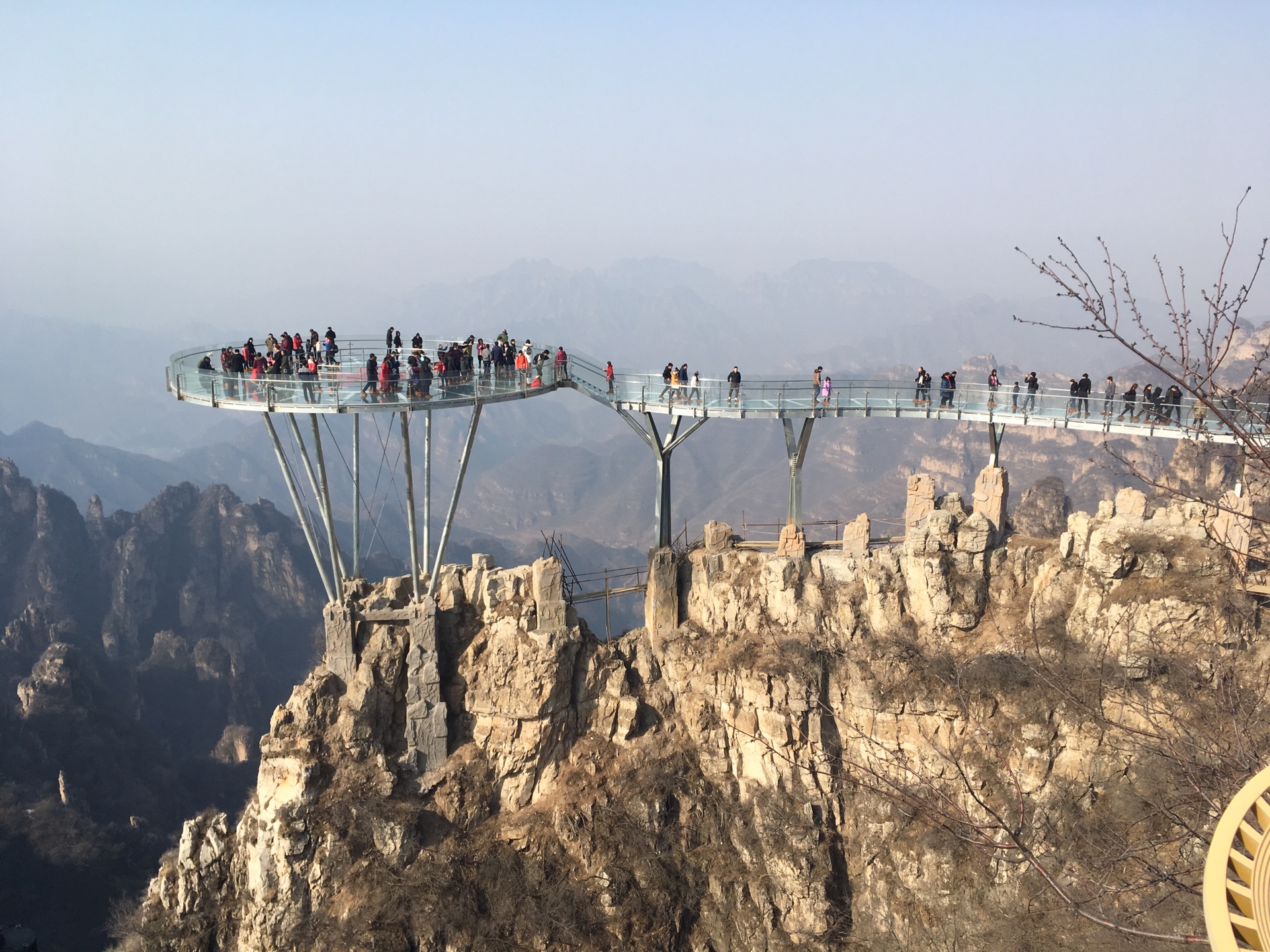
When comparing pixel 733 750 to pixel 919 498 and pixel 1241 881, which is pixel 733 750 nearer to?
pixel 919 498

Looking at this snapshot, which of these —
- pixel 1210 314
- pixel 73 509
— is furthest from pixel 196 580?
pixel 1210 314

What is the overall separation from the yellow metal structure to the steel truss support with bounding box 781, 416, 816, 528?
18.0 m

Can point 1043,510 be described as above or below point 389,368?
below

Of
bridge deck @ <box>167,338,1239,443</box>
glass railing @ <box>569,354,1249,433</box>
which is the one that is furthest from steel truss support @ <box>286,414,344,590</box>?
glass railing @ <box>569,354,1249,433</box>

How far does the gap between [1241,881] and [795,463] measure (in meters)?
18.8

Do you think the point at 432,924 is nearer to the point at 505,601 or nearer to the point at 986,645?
the point at 505,601

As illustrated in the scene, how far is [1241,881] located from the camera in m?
11.1

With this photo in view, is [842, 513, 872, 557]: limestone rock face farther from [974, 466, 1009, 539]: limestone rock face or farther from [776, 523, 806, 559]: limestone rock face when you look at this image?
[974, 466, 1009, 539]: limestone rock face

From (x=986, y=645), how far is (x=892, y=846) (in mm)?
6015

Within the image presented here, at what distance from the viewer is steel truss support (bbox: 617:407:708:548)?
28641mm

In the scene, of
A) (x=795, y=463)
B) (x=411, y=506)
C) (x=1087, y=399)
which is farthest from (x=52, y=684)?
(x=1087, y=399)

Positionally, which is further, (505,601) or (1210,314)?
(505,601)

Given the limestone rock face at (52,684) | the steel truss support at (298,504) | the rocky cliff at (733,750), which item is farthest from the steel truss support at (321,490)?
the limestone rock face at (52,684)

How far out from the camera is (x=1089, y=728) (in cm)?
2488
